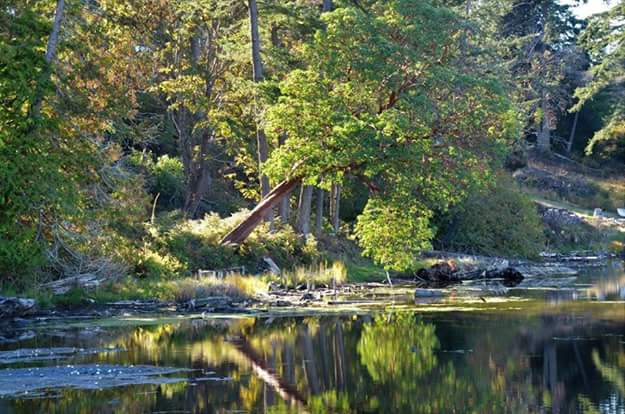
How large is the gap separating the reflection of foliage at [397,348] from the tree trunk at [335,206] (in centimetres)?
1885

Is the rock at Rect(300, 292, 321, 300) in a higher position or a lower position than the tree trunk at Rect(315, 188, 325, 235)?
lower

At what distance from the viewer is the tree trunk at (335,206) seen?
4526 centimetres

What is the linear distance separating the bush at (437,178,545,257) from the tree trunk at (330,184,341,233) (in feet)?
20.1

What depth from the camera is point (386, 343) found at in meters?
22.2

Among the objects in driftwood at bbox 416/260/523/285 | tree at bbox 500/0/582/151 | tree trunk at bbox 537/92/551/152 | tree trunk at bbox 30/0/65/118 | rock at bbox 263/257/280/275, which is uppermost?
tree at bbox 500/0/582/151

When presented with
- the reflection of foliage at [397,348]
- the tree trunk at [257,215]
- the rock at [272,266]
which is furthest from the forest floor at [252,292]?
the reflection of foliage at [397,348]

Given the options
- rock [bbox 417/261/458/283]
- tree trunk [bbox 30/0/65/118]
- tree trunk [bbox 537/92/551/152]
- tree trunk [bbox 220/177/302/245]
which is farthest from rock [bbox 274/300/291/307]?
tree trunk [bbox 537/92/551/152]

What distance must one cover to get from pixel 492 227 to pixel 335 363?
31939 millimetres

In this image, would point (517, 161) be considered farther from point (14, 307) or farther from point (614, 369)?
point (614, 369)

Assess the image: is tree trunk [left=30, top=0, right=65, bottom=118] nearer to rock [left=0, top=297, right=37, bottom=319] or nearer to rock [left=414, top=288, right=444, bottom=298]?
rock [left=0, top=297, right=37, bottom=319]

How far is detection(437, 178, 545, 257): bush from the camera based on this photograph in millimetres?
49656

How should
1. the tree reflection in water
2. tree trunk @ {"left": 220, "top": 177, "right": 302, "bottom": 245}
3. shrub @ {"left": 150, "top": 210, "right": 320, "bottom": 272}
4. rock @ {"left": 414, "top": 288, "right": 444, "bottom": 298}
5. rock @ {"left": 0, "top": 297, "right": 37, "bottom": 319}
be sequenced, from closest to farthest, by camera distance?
1. the tree reflection in water
2. rock @ {"left": 0, "top": 297, "right": 37, "bottom": 319}
3. rock @ {"left": 414, "top": 288, "right": 444, "bottom": 298}
4. shrub @ {"left": 150, "top": 210, "right": 320, "bottom": 272}
5. tree trunk @ {"left": 220, "top": 177, "right": 302, "bottom": 245}

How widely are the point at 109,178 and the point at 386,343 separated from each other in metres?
10.0

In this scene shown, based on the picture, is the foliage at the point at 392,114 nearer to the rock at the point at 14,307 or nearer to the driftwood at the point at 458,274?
the driftwood at the point at 458,274
